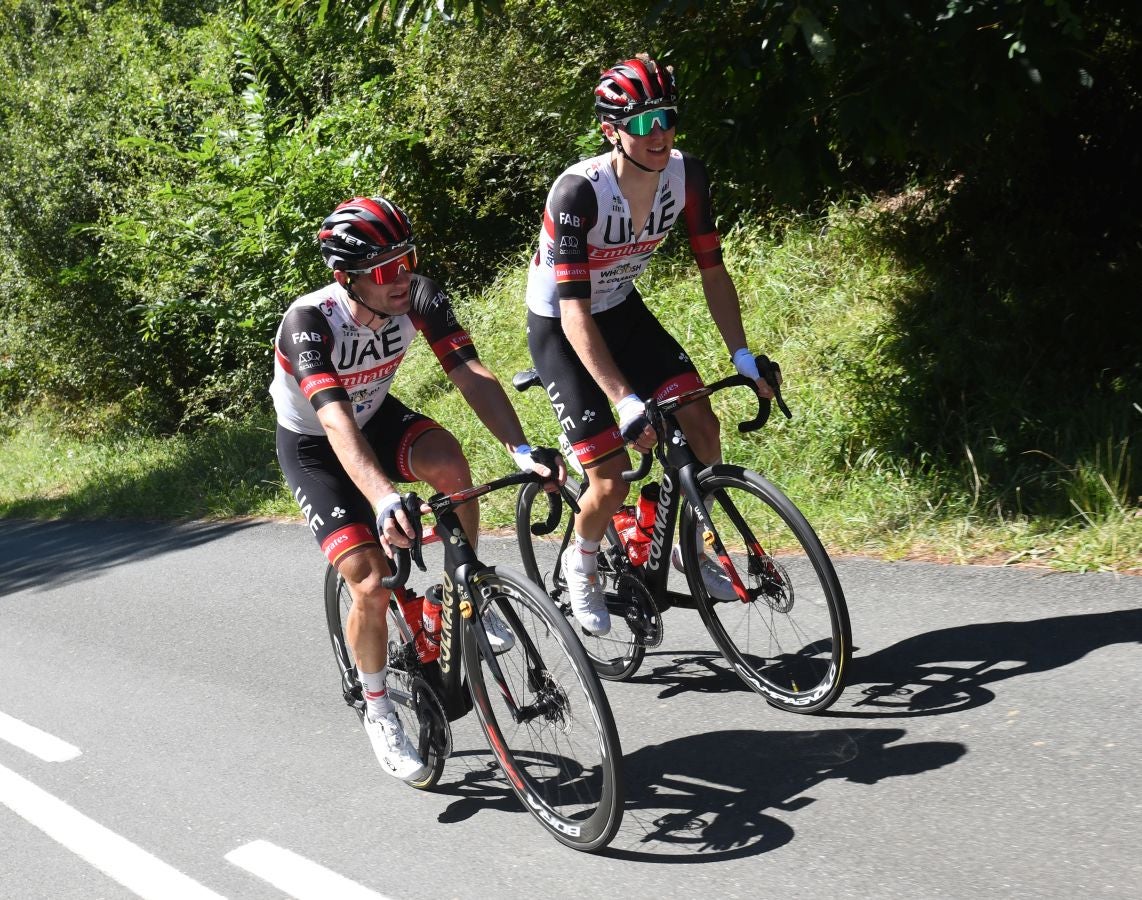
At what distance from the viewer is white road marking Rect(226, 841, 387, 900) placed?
357 cm

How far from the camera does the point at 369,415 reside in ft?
14.9

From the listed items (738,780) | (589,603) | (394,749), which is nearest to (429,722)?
(394,749)

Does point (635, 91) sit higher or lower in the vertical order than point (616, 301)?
higher

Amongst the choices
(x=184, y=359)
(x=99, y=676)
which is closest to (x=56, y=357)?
(x=184, y=359)

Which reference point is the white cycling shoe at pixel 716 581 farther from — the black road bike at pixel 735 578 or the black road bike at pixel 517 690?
the black road bike at pixel 517 690

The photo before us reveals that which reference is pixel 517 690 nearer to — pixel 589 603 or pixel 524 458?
pixel 524 458

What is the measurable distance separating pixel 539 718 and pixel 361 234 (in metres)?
1.73

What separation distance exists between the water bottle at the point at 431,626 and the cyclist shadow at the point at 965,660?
4.82 ft

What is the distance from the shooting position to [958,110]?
18.9 feet

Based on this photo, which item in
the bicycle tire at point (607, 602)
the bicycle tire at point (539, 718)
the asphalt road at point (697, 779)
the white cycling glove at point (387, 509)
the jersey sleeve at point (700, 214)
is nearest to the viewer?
the asphalt road at point (697, 779)

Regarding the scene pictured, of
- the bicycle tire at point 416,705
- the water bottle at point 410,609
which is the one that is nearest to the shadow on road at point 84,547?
the bicycle tire at point 416,705

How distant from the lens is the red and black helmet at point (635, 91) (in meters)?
4.24

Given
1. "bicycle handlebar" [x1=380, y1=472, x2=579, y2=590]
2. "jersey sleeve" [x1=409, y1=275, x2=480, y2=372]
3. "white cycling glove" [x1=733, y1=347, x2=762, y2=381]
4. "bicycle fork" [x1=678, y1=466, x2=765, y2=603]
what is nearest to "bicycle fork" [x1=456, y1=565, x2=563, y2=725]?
"bicycle handlebar" [x1=380, y1=472, x2=579, y2=590]

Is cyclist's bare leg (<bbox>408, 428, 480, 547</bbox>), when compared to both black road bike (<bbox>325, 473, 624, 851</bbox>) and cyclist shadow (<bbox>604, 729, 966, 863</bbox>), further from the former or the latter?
cyclist shadow (<bbox>604, 729, 966, 863</bbox>)
